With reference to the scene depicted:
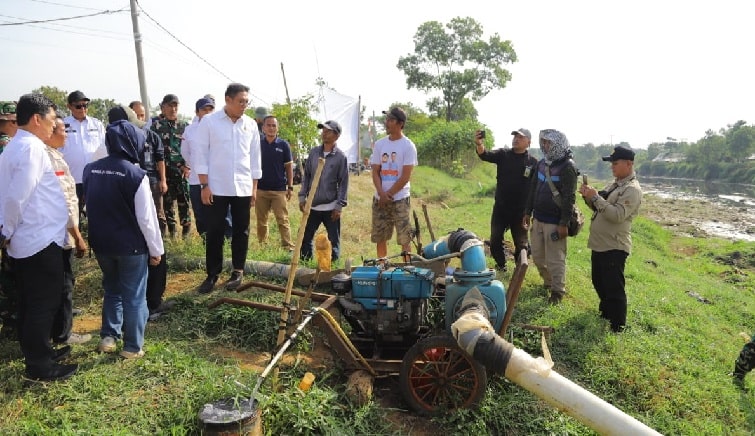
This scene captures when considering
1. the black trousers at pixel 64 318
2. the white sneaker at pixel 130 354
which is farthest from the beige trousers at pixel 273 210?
the white sneaker at pixel 130 354

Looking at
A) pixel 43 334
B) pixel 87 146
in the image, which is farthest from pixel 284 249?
pixel 43 334

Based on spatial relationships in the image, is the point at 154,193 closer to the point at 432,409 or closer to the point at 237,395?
the point at 237,395

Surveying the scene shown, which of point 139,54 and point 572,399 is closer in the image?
point 572,399

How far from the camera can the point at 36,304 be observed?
120 inches

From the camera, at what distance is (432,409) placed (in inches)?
132

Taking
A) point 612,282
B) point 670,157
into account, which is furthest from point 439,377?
point 670,157

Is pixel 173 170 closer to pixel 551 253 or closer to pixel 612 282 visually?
pixel 551 253

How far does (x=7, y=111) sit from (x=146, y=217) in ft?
6.73

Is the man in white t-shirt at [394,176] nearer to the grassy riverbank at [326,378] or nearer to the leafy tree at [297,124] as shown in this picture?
the grassy riverbank at [326,378]

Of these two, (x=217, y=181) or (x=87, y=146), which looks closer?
(x=217, y=181)

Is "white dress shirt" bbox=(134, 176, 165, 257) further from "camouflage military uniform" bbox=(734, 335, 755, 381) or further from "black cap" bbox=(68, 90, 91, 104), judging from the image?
"camouflage military uniform" bbox=(734, 335, 755, 381)

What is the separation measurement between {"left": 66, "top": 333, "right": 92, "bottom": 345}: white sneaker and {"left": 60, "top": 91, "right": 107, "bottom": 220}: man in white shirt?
2.30 m

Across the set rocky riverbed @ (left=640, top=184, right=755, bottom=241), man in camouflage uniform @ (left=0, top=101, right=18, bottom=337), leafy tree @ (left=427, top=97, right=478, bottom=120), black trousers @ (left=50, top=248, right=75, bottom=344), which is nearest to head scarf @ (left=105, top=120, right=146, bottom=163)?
A: black trousers @ (left=50, top=248, right=75, bottom=344)

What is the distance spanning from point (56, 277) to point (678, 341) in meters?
6.05
